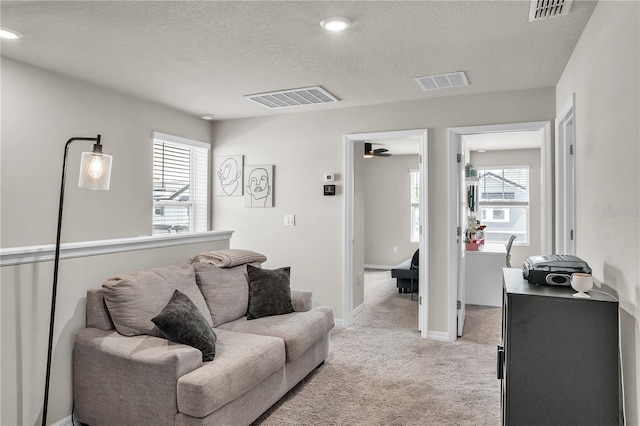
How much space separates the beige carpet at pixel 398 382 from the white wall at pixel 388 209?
13.0 feet

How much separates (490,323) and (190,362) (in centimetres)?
372

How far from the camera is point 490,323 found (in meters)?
4.82

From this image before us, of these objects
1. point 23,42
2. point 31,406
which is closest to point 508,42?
point 23,42

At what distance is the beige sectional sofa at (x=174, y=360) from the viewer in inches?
87.7

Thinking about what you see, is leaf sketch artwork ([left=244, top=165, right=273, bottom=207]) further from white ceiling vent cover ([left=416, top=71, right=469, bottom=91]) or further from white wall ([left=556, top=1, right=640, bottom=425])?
white wall ([left=556, top=1, right=640, bottom=425])

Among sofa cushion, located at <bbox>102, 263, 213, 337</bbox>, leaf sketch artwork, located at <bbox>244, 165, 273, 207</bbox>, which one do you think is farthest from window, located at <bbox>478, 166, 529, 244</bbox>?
sofa cushion, located at <bbox>102, 263, 213, 337</bbox>

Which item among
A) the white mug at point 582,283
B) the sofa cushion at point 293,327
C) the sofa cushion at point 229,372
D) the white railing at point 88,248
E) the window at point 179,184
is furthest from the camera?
the window at point 179,184

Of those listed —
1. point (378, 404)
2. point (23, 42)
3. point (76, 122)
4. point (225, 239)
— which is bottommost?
point (378, 404)

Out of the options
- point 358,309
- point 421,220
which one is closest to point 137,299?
point 421,220

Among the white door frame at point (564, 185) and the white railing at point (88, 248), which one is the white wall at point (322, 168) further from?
the white railing at point (88, 248)

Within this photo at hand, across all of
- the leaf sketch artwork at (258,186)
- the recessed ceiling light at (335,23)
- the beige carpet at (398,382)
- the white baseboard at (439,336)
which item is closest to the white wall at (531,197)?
the beige carpet at (398,382)

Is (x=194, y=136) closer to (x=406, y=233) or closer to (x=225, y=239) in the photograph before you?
(x=225, y=239)

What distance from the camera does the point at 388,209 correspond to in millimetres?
8883

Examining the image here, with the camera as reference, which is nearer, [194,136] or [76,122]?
[76,122]
